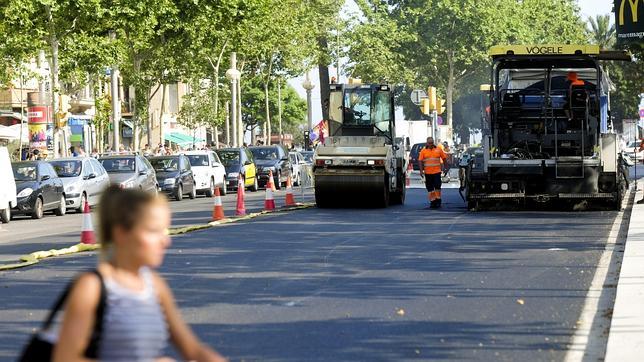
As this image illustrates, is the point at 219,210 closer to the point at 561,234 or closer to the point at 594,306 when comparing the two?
the point at 561,234

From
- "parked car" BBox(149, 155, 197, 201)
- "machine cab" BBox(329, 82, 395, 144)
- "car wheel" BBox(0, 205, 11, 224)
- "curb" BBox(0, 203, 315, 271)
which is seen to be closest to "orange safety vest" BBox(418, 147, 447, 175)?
"machine cab" BBox(329, 82, 395, 144)

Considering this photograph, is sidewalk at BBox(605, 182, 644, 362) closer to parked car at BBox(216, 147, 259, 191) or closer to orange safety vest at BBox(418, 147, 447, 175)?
orange safety vest at BBox(418, 147, 447, 175)

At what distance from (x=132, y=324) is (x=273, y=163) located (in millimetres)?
50419

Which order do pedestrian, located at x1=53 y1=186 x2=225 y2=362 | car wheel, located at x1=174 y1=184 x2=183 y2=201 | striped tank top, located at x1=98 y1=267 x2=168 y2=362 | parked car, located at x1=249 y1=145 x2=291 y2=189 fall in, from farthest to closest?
parked car, located at x1=249 y1=145 x2=291 y2=189 → car wheel, located at x1=174 y1=184 x2=183 y2=201 → striped tank top, located at x1=98 y1=267 x2=168 y2=362 → pedestrian, located at x1=53 y1=186 x2=225 y2=362

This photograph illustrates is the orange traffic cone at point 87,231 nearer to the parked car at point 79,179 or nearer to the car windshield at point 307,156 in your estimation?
the parked car at point 79,179

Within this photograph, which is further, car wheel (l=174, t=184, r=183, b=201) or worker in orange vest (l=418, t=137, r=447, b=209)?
car wheel (l=174, t=184, r=183, b=201)

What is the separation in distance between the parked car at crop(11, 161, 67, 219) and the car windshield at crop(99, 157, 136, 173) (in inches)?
186

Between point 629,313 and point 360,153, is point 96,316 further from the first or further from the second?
point 360,153

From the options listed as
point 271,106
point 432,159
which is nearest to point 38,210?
point 432,159

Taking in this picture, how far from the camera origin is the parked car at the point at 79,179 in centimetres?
3756

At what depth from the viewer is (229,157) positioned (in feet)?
177

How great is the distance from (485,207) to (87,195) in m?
11.3

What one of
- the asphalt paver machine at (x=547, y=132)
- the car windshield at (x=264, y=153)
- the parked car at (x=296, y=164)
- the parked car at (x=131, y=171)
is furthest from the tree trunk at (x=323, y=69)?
the asphalt paver machine at (x=547, y=132)

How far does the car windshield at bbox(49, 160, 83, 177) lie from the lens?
38.1 meters
